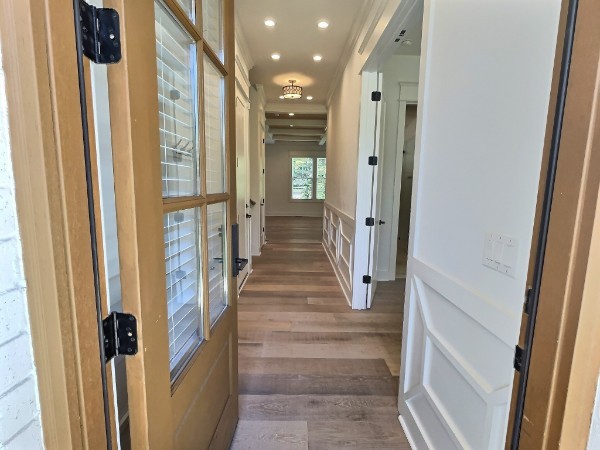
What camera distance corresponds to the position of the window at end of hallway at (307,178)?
11539mm

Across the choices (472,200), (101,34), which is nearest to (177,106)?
(101,34)

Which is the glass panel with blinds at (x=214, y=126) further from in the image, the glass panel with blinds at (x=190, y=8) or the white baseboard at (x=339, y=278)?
the white baseboard at (x=339, y=278)

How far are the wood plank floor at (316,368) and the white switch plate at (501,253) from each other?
3.80 feet

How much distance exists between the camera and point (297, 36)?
3.32 meters

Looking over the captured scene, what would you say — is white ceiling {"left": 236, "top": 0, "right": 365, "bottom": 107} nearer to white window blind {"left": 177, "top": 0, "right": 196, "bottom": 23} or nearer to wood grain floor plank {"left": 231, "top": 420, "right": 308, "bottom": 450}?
white window blind {"left": 177, "top": 0, "right": 196, "bottom": 23}

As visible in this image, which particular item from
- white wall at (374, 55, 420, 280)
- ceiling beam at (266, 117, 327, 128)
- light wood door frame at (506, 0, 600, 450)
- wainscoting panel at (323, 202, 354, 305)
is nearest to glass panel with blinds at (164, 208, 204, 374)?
light wood door frame at (506, 0, 600, 450)

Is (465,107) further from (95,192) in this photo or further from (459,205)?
(95,192)

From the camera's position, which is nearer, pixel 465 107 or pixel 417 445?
pixel 465 107

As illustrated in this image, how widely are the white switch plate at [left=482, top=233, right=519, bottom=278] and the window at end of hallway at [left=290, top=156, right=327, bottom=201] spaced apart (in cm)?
1076

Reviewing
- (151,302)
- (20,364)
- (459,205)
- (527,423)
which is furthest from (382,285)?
(20,364)

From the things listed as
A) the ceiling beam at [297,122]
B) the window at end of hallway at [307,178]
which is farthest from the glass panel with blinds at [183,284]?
the window at end of hallway at [307,178]

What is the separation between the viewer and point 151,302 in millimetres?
743

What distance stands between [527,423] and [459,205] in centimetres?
71

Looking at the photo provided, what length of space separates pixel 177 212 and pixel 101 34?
0.50m
